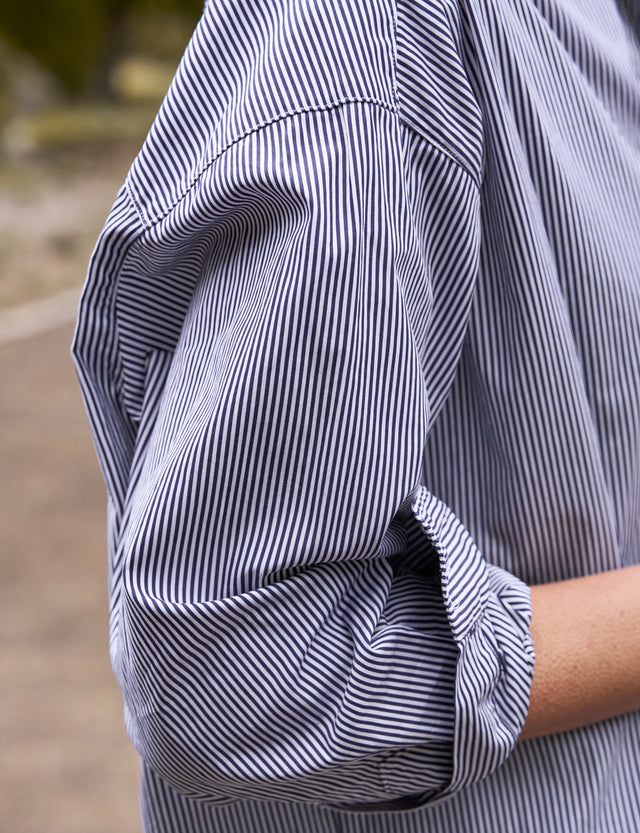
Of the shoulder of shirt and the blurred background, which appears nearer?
the shoulder of shirt

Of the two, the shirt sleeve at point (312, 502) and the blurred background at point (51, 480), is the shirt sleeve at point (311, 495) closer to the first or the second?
the shirt sleeve at point (312, 502)

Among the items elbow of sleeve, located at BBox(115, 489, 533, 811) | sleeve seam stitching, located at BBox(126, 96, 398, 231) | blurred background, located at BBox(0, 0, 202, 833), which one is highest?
sleeve seam stitching, located at BBox(126, 96, 398, 231)

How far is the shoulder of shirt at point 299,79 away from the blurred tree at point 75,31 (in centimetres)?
1273

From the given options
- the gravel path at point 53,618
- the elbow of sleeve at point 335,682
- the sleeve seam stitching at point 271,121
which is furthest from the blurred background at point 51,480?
the sleeve seam stitching at point 271,121

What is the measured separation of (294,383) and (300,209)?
11 centimetres

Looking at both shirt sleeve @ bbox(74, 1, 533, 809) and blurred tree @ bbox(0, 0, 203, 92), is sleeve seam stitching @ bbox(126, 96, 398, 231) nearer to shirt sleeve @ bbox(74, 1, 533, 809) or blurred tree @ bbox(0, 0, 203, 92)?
shirt sleeve @ bbox(74, 1, 533, 809)

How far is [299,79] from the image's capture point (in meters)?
0.59

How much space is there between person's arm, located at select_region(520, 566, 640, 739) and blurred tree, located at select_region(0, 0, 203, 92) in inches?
509

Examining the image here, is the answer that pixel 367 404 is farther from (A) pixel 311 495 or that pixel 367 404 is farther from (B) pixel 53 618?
(B) pixel 53 618

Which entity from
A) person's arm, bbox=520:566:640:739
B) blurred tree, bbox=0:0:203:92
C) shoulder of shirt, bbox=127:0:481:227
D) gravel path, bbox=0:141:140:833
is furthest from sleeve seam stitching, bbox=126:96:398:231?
blurred tree, bbox=0:0:203:92

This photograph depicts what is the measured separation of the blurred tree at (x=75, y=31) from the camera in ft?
39.1

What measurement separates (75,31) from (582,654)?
1305cm

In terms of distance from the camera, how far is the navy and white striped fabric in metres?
0.58

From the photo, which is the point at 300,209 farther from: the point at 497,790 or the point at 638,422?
the point at 497,790
